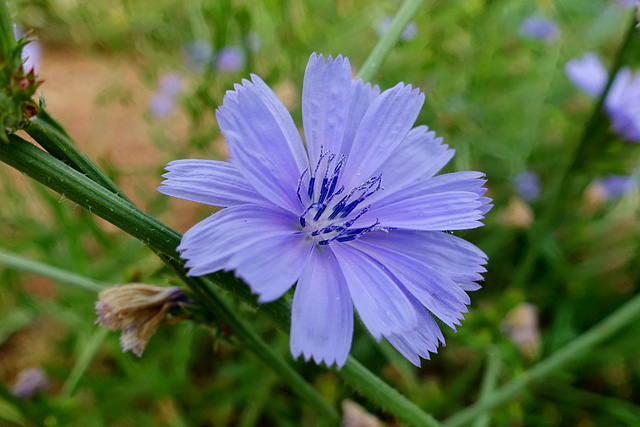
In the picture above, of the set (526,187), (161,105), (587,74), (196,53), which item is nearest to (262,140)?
(587,74)

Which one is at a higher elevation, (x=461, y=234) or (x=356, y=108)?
(x=356, y=108)

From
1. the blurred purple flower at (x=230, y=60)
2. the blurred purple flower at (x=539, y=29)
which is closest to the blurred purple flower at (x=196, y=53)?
the blurred purple flower at (x=230, y=60)

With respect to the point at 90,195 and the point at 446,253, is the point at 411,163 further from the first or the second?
the point at 90,195

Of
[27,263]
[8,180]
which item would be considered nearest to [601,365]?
[27,263]

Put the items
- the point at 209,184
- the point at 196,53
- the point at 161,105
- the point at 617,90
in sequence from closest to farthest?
1. the point at 209,184
2. the point at 617,90
3. the point at 196,53
4. the point at 161,105

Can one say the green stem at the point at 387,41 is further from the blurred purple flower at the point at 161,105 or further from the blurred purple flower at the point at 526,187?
the blurred purple flower at the point at 161,105

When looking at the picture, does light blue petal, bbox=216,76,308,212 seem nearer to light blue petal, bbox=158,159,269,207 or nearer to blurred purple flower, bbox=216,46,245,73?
light blue petal, bbox=158,159,269,207
